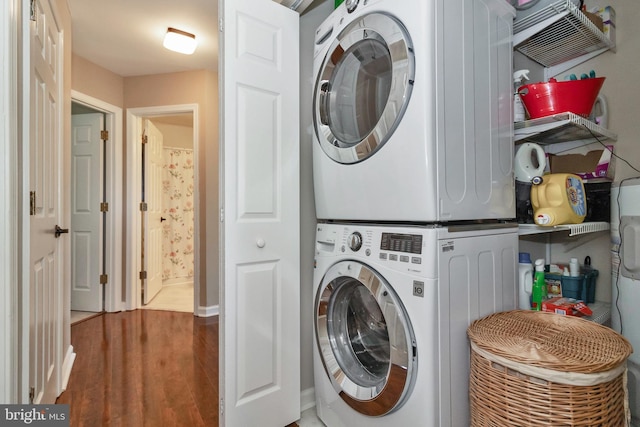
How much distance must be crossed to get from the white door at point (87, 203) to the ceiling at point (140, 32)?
0.67m

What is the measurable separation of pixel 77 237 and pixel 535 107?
159 inches

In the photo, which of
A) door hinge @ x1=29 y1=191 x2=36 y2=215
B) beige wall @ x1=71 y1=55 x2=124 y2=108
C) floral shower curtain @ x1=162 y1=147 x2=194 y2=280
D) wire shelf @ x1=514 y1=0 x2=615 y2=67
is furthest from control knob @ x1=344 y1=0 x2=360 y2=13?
floral shower curtain @ x1=162 y1=147 x2=194 y2=280

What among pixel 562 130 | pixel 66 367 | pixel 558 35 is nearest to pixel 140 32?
pixel 66 367

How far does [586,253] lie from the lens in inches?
67.9

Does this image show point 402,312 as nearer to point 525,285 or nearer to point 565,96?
point 525,285

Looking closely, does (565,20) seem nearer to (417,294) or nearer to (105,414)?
(417,294)

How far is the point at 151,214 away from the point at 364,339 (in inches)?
128

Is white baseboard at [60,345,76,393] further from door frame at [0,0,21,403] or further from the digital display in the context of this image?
the digital display

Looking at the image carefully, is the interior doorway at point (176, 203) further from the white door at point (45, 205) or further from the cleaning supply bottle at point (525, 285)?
the cleaning supply bottle at point (525, 285)

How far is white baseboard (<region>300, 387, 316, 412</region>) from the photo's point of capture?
5.53 feet

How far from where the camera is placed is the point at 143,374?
2.11 meters

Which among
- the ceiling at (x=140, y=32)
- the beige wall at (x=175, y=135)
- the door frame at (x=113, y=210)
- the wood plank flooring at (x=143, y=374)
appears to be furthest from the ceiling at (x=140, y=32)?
the wood plank flooring at (x=143, y=374)

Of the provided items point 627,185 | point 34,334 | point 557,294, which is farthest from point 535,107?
point 34,334

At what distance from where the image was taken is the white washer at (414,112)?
1080 millimetres
